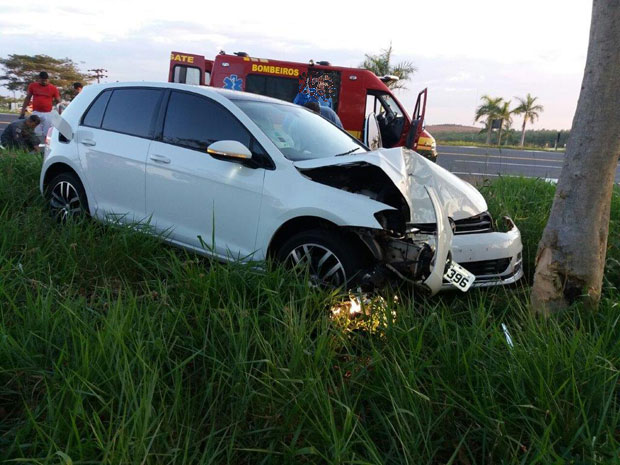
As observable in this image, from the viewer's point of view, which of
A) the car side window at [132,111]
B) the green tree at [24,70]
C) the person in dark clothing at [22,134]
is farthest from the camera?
the green tree at [24,70]

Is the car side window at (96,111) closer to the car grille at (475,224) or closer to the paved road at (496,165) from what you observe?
the car grille at (475,224)

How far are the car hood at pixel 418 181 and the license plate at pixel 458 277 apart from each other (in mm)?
354

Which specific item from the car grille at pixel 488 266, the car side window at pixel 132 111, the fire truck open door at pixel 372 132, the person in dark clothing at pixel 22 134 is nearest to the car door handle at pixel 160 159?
the car side window at pixel 132 111

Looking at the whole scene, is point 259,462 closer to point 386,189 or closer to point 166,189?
point 386,189

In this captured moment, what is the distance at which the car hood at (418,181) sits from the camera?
355cm

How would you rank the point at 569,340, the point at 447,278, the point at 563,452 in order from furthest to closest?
the point at 447,278
the point at 569,340
the point at 563,452

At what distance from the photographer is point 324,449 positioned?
6.72 ft

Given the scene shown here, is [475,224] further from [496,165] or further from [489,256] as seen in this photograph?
[496,165]

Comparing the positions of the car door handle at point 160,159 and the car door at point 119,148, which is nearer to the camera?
the car door handle at point 160,159

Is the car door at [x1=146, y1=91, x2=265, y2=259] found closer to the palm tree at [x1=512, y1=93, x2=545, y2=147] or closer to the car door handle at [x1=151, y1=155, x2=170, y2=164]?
the car door handle at [x1=151, y1=155, x2=170, y2=164]

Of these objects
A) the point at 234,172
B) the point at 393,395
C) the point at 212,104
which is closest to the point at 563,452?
the point at 393,395

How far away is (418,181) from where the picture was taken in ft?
12.4

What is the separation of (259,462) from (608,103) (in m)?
2.82

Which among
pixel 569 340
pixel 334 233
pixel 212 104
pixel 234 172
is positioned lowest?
pixel 569 340
